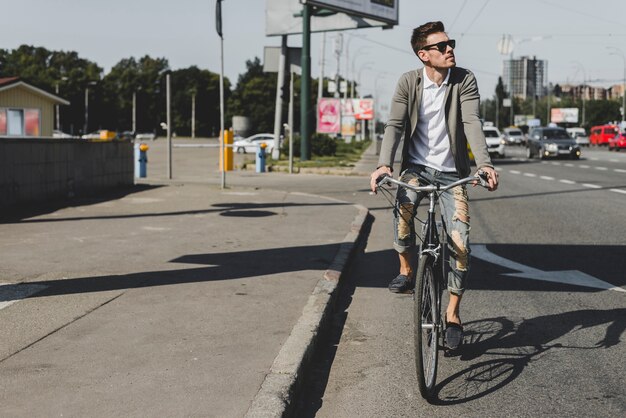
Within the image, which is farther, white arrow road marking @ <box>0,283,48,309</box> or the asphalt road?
white arrow road marking @ <box>0,283,48,309</box>

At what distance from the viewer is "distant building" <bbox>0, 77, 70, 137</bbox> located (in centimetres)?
3114

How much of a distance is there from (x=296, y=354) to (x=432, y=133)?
142 cm

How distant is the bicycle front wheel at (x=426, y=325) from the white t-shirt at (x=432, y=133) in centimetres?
77

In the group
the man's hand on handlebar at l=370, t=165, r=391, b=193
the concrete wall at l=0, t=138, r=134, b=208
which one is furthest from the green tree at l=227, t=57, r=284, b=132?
the man's hand on handlebar at l=370, t=165, r=391, b=193

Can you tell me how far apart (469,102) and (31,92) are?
30.6 metres

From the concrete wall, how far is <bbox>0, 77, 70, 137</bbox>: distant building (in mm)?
15426

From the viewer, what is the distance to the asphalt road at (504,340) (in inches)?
164

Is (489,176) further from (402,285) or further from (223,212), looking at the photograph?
(223,212)

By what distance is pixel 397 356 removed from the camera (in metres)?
5.02

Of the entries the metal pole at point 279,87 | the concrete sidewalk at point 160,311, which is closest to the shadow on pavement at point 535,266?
the concrete sidewalk at point 160,311

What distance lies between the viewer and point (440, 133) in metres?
4.79

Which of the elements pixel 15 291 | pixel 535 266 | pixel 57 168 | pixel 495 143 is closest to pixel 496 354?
pixel 15 291

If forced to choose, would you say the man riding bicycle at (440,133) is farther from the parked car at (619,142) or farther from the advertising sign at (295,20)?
the parked car at (619,142)

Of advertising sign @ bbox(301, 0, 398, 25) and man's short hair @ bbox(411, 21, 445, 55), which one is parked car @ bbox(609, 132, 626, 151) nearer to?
advertising sign @ bbox(301, 0, 398, 25)
